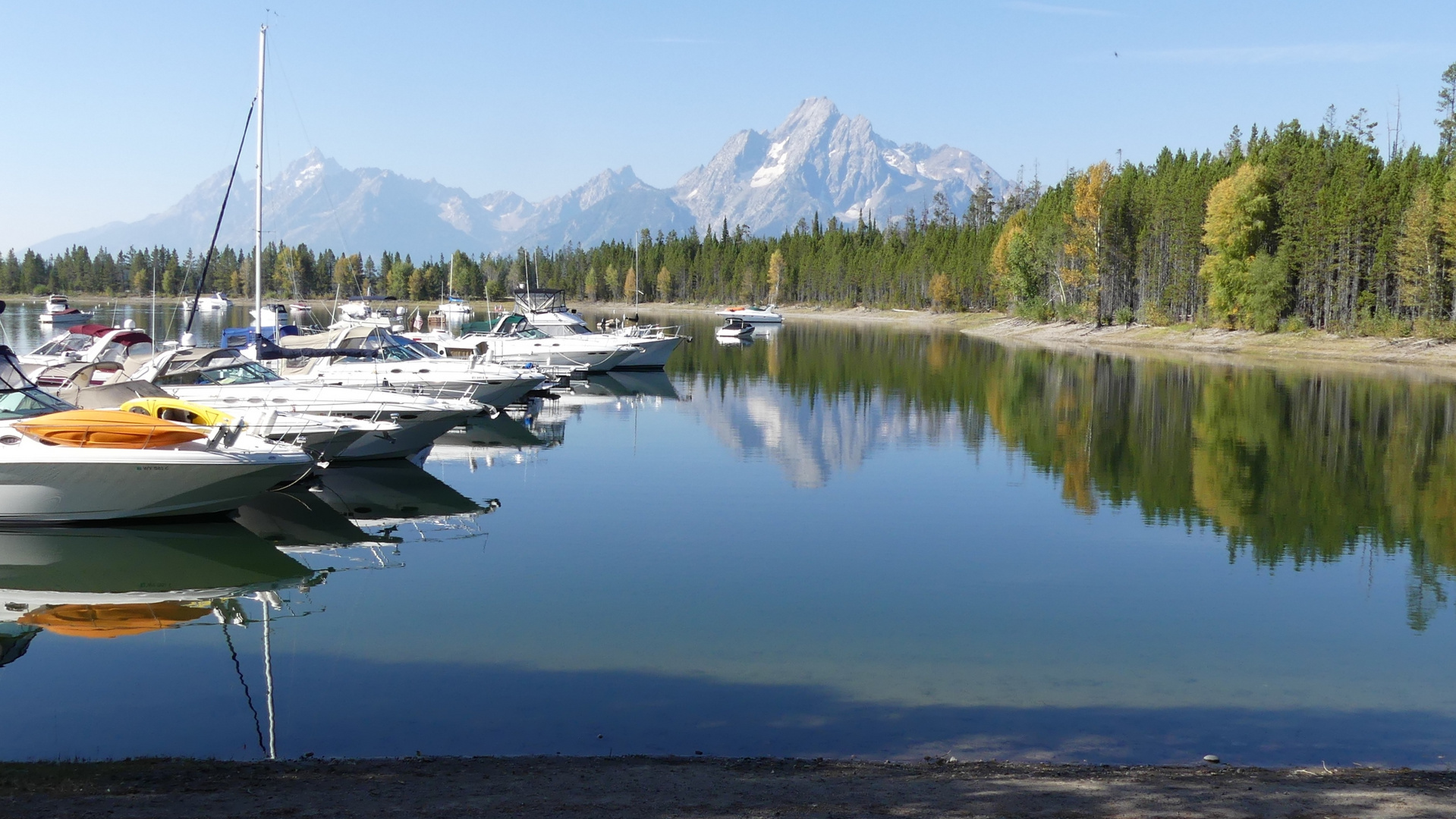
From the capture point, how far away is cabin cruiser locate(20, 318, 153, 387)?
32688 millimetres

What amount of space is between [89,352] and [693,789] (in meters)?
35.3

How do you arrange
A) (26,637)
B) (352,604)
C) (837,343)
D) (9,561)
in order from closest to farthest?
(26,637) < (352,604) < (9,561) < (837,343)

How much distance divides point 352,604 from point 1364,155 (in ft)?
250

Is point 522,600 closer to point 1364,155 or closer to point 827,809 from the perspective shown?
point 827,809

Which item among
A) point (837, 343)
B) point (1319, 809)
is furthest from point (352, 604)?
point (837, 343)

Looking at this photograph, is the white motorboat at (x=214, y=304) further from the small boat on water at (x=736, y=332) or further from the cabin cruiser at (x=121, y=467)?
the cabin cruiser at (x=121, y=467)

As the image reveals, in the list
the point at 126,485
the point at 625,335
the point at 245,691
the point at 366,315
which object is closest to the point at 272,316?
the point at 366,315

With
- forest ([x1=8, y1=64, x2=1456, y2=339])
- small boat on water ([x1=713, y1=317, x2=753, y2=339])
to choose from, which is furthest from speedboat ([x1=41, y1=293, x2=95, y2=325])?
small boat on water ([x1=713, y1=317, x2=753, y2=339])

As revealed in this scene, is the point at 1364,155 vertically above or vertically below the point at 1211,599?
above

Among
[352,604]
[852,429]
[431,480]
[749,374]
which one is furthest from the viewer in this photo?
[749,374]

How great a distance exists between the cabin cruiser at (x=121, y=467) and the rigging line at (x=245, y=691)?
17.3ft

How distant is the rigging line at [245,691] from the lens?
10.8 meters

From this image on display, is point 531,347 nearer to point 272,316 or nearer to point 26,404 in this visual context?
point 272,316

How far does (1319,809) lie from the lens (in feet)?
26.5
